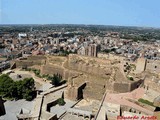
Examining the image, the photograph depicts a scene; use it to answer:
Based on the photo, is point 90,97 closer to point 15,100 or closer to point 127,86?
point 127,86

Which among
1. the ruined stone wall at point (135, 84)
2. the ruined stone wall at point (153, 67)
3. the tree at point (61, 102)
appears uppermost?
the ruined stone wall at point (135, 84)

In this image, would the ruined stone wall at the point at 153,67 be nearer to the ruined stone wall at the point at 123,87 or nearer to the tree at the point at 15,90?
the ruined stone wall at the point at 123,87

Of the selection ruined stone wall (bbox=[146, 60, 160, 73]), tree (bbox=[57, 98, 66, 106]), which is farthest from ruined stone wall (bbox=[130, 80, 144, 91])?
ruined stone wall (bbox=[146, 60, 160, 73])

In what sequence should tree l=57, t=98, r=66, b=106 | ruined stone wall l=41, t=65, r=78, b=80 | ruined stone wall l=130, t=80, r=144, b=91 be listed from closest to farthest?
1. tree l=57, t=98, r=66, b=106
2. ruined stone wall l=130, t=80, r=144, b=91
3. ruined stone wall l=41, t=65, r=78, b=80

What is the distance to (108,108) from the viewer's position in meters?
13.1

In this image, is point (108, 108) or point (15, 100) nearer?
point (108, 108)

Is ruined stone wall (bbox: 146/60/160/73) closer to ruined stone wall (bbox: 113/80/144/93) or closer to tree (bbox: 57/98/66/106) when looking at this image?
ruined stone wall (bbox: 113/80/144/93)

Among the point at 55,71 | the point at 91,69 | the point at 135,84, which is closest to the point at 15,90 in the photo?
the point at 55,71

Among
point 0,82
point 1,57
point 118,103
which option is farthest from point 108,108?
point 1,57

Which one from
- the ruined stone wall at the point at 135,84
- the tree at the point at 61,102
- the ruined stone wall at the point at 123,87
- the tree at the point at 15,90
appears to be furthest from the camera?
the tree at the point at 15,90

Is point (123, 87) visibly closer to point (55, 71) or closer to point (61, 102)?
point (61, 102)

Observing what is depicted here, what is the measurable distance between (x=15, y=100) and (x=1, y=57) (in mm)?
24162

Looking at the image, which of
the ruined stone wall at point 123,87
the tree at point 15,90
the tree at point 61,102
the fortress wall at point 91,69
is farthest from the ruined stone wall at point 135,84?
the tree at point 15,90

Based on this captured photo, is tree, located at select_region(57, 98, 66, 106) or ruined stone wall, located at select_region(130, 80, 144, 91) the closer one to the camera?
tree, located at select_region(57, 98, 66, 106)
